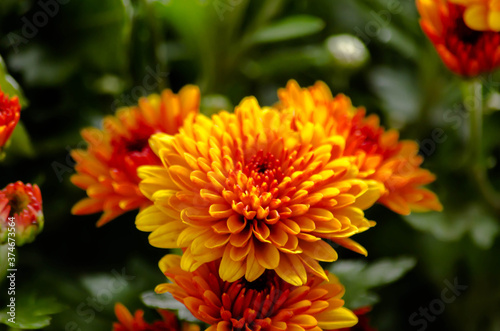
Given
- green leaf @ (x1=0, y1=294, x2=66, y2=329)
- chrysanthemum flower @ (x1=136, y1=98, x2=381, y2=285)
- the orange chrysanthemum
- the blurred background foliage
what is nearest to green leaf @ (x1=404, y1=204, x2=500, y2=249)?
the blurred background foliage

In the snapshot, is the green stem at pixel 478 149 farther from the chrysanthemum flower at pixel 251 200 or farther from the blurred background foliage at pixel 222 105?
the chrysanthemum flower at pixel 251 200

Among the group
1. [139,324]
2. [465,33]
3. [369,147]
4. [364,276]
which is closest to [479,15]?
[465,33]

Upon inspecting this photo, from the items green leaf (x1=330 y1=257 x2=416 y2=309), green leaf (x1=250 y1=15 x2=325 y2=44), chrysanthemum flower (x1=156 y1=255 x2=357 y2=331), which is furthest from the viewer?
green leaf (x1=250 y1=15 x2=325 y2=44)

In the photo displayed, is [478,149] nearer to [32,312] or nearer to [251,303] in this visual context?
[251,303]

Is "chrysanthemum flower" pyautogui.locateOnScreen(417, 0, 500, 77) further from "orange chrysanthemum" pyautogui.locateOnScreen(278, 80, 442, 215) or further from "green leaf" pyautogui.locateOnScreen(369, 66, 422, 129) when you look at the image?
"green leaf" pyautogui.locateOnScreen(369, 66, 422, 129)

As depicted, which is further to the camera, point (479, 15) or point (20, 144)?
point (20, 144)

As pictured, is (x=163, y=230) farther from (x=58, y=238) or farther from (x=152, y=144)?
(x=58, y=238)
